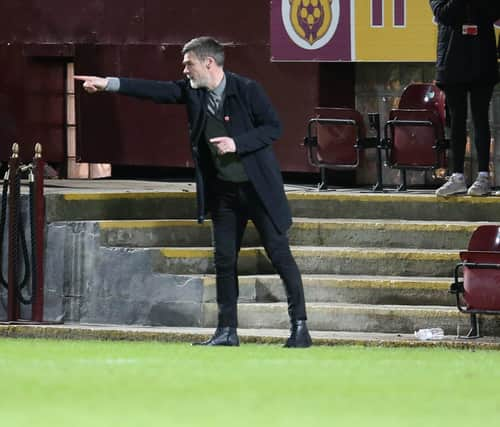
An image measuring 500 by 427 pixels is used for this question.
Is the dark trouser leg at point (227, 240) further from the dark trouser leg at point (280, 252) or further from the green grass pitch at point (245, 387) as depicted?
the green grass pitch at point (245, 387)

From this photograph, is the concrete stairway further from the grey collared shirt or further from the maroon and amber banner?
the grey collared shirt

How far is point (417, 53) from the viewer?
1702cm

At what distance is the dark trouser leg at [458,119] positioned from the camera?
15438 mm

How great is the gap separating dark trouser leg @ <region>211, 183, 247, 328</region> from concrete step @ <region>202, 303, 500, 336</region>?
5.76ft

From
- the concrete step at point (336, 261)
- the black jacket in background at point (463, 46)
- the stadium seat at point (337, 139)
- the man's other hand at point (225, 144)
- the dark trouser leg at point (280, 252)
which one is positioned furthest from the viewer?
the stadium seat at point (337, 139)

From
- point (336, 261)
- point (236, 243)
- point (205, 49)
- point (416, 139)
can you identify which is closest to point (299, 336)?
point (236, 243)

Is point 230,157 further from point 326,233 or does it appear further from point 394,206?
point 394,206

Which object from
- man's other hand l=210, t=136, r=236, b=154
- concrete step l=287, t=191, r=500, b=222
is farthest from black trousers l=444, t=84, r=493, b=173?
man's other hand l=210, t=136, r=236, b=154

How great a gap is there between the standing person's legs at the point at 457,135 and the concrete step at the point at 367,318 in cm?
146

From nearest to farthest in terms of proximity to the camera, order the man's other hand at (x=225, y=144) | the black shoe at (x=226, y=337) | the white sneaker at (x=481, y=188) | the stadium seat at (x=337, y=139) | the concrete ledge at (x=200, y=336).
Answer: the man's other hand at (x=225, y=144), the black shoe at (x=226, y=337), the concrete ledge at (x=200, y=336), the white sneaker at (x=481, y=188), the stadium seat at (x=337, y=139)

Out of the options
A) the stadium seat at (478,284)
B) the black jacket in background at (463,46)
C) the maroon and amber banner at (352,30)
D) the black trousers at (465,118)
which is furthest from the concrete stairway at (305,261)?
the maroon and amber banner at (352,30)

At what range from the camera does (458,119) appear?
15.5 m

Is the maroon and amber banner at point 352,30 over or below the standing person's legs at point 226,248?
over

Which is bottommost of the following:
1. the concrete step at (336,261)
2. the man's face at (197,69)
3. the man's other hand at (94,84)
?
the concrete step at (336,261)
